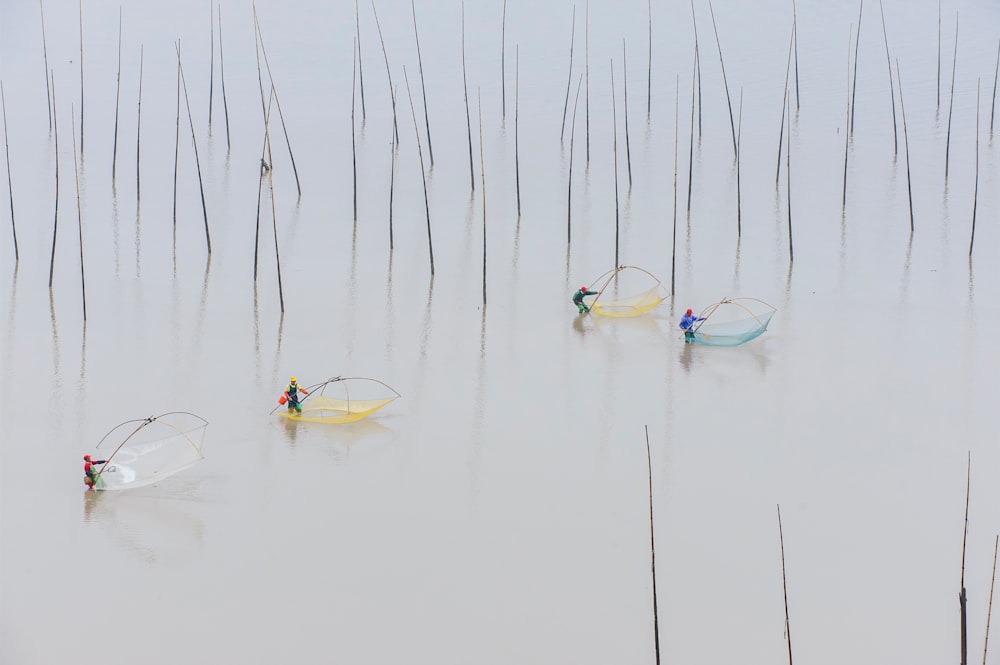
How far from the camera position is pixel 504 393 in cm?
689

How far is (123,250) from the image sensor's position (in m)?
9.20

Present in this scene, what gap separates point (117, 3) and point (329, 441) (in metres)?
13.1

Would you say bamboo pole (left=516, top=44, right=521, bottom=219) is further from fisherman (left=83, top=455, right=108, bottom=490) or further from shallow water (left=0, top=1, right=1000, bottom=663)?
fisherman (left=83, top=455, right=108, bottom=490)

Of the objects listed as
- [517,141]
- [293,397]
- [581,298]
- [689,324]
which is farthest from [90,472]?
[517,141]

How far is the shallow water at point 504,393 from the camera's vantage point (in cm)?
489

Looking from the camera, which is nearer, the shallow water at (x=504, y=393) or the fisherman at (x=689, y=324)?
the shallow water at (x=504, y=393)

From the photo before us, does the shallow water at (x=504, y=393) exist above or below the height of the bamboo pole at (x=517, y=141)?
below

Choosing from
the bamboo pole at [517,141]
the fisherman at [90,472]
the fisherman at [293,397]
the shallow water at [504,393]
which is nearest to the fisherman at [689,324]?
the shallow water at [504,393]

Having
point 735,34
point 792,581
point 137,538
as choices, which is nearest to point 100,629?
point 137,538

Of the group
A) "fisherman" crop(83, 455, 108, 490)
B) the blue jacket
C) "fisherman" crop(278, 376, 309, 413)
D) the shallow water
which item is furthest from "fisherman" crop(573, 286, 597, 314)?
"fisherman" crop(83, 455, 108, 490)

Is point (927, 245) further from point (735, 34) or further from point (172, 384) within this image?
point (735, 34)

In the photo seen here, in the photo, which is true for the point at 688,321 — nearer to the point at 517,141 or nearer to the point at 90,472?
the point at 90,472

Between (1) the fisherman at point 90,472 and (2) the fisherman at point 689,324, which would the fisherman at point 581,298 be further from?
(1) the fisherman at point 90,472

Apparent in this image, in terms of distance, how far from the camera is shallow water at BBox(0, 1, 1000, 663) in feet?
16.0
